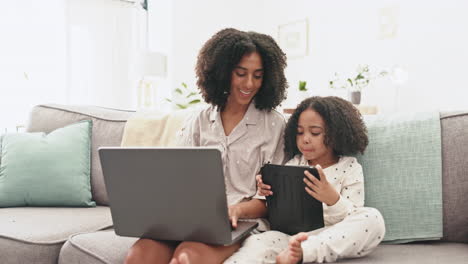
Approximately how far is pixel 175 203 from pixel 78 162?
96 centimetres

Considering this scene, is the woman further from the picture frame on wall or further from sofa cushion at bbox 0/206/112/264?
the picture frame on wall

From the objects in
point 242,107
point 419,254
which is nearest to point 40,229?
point 242,107

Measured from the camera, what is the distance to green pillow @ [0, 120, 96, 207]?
179 cm

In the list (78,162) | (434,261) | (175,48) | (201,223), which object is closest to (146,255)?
(201,223)

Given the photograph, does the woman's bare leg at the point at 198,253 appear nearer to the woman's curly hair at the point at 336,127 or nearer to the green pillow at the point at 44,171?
the woman's curly hair at the point at 336,127

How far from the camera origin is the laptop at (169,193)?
101 cm

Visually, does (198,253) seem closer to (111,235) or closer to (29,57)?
(111,235)

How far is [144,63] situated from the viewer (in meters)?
4.08

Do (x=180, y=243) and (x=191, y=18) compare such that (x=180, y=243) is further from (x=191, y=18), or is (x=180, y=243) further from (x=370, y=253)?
(x=191, y=18)

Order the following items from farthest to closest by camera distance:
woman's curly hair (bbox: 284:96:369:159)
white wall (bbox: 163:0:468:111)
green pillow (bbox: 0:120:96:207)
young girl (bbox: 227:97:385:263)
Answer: white wall (bbox: 163:0:468:111) → green pillow (bbox: 0:120:96:207) → woman's curly hair (bbox: 284:96:369:159) → young girl (bbox: 227:97:385:263)

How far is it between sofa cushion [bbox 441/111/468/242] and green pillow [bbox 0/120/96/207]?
133cm

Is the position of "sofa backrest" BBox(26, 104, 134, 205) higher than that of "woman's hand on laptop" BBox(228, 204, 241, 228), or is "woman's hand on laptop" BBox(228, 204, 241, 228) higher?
"sofa backrest" BBox(26, 104, 134, 205)

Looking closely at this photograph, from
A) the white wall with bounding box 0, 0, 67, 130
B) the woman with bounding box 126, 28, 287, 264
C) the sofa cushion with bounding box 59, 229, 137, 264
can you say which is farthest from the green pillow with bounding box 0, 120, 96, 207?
the white wall with bounding box 0, 0, 67, 130

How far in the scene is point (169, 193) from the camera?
1051mm
